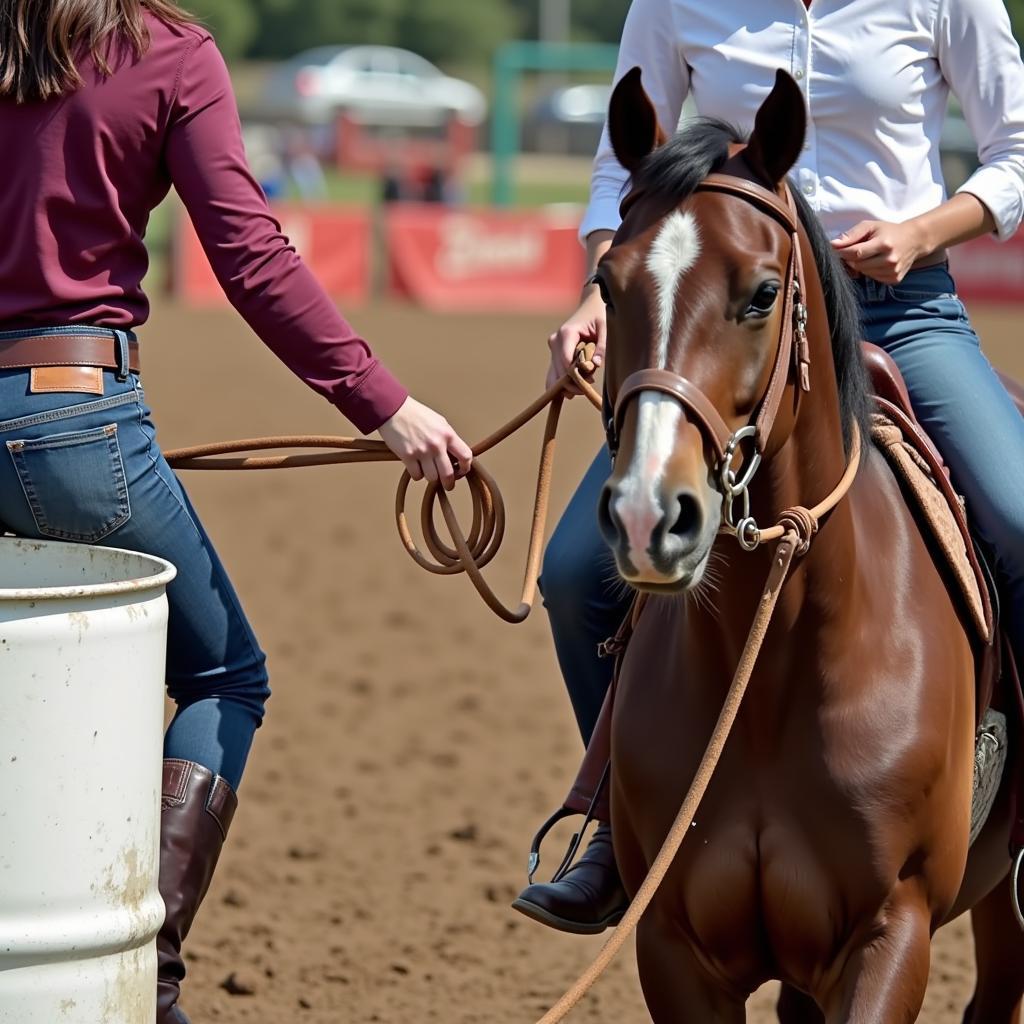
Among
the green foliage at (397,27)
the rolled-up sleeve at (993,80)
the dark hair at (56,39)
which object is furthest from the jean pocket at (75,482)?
the green foliage at (397,27)

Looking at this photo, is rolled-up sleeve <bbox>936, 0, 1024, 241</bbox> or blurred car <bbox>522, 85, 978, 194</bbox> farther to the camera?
blurred car <bbox>522, 85, 978, 194</bbox>

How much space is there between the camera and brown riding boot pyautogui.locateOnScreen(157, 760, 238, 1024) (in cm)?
332

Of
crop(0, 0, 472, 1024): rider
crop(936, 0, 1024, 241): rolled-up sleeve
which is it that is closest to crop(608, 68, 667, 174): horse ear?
crop(0, 0, 472, 1024): rider

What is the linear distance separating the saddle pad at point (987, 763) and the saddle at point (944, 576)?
0.07ft

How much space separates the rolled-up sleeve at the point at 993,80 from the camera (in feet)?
12.0

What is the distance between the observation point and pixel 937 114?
3.79m

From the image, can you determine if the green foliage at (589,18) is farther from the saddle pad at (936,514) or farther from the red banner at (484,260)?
the saddle pad at (936,514)

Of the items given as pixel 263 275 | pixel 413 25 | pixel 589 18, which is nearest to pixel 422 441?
Answer: pixel 263 275

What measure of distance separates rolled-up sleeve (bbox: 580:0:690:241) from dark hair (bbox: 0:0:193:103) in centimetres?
113

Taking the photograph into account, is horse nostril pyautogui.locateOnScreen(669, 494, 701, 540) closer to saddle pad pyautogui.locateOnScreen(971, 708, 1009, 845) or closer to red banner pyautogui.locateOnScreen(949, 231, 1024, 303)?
saddle pad pyautogui.locateOnScreen(971, 708, 1009, 845)

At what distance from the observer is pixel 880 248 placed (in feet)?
11.2

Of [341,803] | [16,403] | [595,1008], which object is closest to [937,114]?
[16,403]

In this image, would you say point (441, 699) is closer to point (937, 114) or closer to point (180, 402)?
point (937, 114)

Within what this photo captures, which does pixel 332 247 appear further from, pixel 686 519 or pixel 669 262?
pixel 686 519
